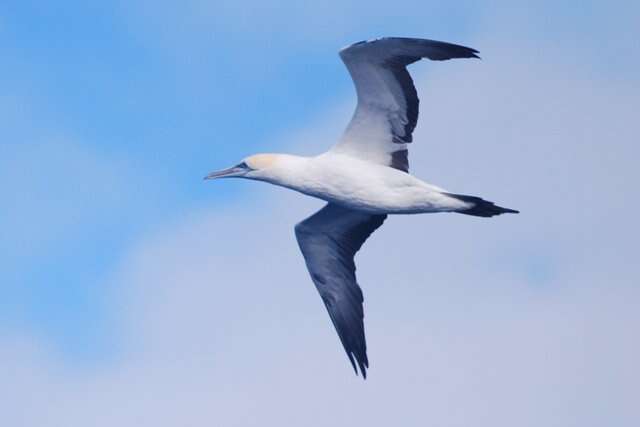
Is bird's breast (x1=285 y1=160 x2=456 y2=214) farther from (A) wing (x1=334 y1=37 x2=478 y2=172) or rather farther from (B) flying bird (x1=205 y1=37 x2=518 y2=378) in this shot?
(A) wing (x1=334 y1=37 x2=478 y2=172)

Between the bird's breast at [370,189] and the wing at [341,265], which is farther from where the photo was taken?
the wing at [341,265]

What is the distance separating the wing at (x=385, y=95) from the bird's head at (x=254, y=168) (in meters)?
0.86

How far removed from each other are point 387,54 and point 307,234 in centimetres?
326

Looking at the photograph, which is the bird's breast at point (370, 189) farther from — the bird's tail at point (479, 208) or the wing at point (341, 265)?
the wing at point (341, 265)

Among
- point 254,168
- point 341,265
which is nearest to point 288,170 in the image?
point 254,168

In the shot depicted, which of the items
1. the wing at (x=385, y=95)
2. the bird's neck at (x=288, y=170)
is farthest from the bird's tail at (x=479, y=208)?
the bird's neck at (x=288, y=170)

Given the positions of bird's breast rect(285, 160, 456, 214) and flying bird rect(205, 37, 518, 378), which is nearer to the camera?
flying bird rect(205, 37, 518, 378)

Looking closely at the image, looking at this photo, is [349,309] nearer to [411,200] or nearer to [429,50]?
[411,200]

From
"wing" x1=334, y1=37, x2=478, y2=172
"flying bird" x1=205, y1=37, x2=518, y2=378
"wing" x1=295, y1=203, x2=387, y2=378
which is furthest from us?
"wing" x1=295, y1=203, x2=387, y2=378

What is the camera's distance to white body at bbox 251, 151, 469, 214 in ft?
62.2

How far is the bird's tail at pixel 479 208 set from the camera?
18.9 m

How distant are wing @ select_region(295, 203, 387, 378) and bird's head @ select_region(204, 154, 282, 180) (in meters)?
1.18

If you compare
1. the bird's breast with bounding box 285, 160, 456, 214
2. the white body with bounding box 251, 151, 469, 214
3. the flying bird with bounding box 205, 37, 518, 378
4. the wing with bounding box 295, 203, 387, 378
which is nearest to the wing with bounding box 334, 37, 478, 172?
the flying bird with bounding box 205, 37, 518, 378

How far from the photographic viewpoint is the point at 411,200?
19.0m
